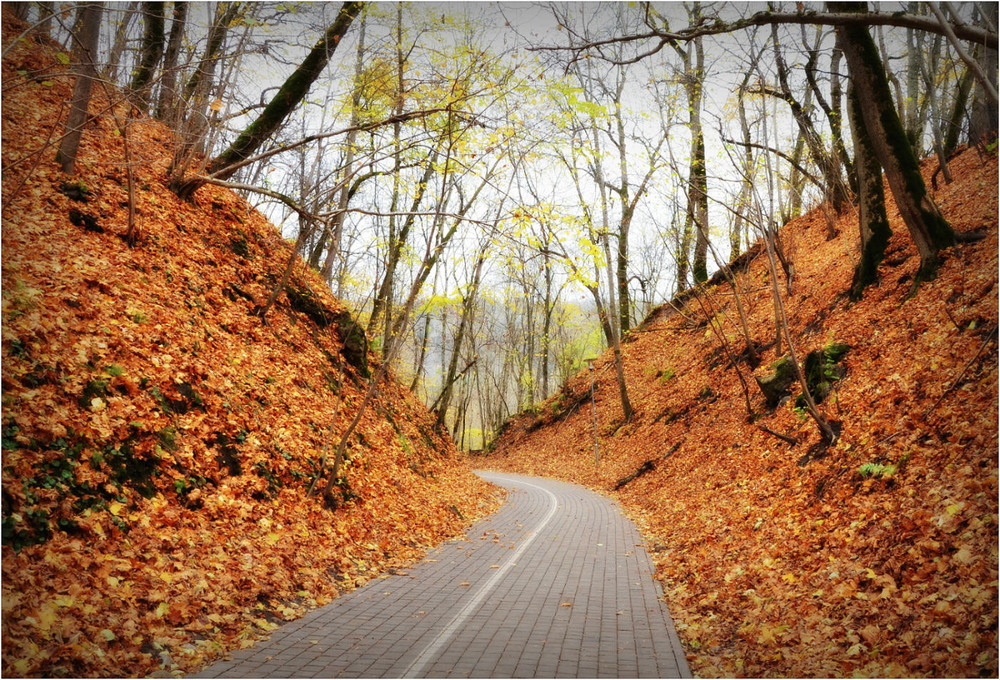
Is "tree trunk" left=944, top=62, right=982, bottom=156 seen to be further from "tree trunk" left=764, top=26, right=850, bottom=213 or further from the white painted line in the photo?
the white painted line

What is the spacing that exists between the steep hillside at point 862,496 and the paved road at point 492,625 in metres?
0.55

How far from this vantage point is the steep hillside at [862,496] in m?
4.40

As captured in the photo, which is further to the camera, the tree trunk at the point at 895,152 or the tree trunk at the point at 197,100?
the tree trunk at the point at 895,152

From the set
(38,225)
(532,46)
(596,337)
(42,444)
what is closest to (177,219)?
(38,225)

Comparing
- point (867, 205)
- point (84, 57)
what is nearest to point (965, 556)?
point (867, 205)

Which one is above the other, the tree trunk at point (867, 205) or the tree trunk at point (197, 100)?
the tree trunk at point (197, 100)

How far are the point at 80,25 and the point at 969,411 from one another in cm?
1398

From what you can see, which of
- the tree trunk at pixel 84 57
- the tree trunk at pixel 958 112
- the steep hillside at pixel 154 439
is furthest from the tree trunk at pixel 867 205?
the tree trunk at pixel 84 57

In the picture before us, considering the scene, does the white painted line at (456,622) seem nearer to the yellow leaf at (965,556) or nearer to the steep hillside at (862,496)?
the steep hillside at (862,496)

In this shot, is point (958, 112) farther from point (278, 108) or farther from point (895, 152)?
point (278, 108)

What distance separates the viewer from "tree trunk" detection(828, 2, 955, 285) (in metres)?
9.91

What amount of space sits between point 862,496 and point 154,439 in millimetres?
8956

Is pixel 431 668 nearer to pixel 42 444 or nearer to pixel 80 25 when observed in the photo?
pixel 42 444

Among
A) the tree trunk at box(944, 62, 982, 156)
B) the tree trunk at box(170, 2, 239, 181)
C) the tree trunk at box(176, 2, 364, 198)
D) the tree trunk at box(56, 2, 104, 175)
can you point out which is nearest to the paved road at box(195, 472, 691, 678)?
the tree trunk at box(56, 2, 104, 175)
